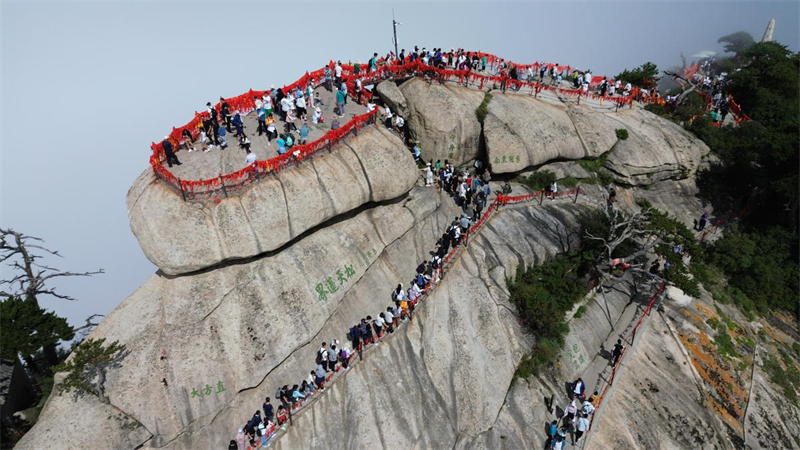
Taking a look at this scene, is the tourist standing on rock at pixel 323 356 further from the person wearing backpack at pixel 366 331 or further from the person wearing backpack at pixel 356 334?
the person wearing backpack at pixel 366 331

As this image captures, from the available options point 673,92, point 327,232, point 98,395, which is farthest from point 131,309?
point 673,92

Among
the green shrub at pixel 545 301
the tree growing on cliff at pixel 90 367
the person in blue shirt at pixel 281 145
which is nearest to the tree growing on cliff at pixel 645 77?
the green shrub at pixel 545 301

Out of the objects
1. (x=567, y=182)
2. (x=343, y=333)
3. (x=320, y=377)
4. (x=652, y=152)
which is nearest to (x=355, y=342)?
(x=343, y=333)

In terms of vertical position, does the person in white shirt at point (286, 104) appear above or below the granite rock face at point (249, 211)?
above

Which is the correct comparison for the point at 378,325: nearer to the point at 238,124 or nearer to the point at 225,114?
the point at 238,124

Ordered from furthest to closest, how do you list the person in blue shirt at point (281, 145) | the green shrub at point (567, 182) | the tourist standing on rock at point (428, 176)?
the green shrub at point (567, 182)
the tourist standing on rock at point (428, 176)
the person in blue shirt at point (281, 145)

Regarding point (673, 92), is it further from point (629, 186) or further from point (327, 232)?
point (327, 232)

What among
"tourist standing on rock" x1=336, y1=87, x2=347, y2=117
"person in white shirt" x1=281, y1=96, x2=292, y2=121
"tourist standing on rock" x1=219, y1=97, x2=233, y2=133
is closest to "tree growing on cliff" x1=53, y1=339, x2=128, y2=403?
"tourist standing on rock" x1=219, y1=97, x2=233, y2=133

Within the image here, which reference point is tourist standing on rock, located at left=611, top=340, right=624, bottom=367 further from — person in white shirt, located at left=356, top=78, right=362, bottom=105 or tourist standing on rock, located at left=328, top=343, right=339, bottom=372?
person in white shirt, located at left=356, top=78, right=362, bottom=105


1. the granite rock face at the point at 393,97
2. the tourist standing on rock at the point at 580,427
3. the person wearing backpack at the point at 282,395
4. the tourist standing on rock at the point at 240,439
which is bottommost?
the tourist standing on rock at the point at 580,427
